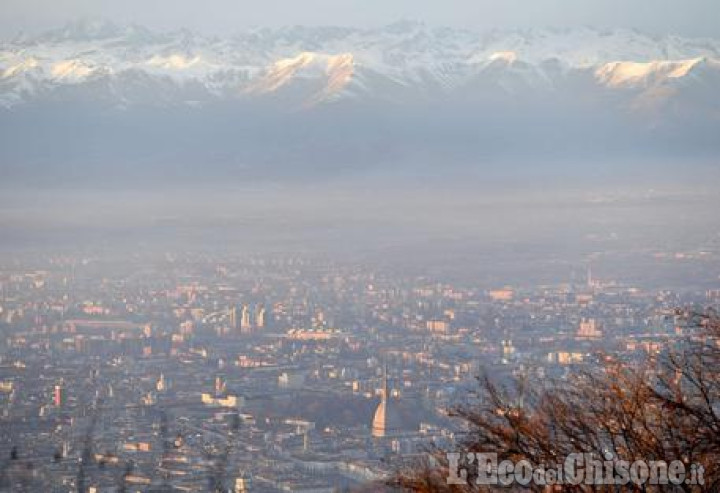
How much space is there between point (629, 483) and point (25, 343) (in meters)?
19.2

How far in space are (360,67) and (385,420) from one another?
51.8 m

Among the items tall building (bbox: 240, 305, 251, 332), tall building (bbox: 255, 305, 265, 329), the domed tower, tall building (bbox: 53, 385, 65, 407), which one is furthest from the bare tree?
tall building (bbox: 255, 305, 265, 329)

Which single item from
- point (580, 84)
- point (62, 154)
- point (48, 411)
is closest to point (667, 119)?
point (580, 84)

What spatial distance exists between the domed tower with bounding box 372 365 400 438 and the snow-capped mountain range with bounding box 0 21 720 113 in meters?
40.7

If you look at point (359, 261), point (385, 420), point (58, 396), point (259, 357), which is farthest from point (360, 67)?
point (385, 420)

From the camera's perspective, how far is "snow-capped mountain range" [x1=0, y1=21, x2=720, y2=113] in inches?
2411

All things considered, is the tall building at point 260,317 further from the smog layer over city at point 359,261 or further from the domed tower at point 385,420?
the domed tower at point 385,420

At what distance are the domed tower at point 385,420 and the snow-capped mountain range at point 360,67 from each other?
4066 centimetres

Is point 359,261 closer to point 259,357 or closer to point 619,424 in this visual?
point 259,357

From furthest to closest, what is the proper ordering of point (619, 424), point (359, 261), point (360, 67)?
point (360, 67) < point (359, 261) < point (619, 424)

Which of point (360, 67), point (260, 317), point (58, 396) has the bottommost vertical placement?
point (58, 396)

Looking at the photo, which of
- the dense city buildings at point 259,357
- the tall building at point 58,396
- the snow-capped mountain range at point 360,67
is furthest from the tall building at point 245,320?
the snow-capped mountain range at point 360,67

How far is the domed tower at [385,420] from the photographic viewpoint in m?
16.2

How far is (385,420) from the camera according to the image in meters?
17.1
